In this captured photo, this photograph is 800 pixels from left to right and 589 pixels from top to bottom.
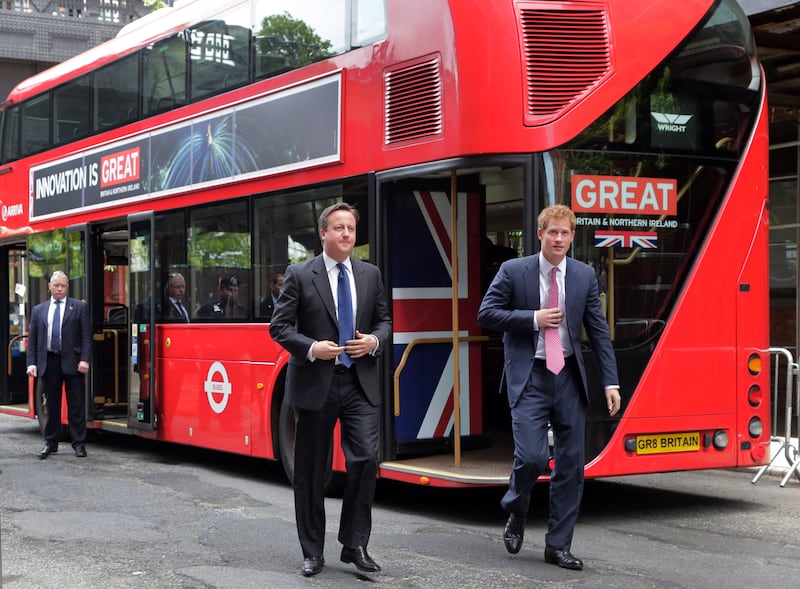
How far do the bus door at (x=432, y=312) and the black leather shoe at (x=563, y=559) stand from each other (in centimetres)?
223

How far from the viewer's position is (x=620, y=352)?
7.84m

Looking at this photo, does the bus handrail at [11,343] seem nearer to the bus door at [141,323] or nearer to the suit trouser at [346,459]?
the bus door at [141,323]

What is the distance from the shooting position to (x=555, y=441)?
21.5 ft

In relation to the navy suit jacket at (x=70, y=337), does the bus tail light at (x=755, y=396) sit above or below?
below

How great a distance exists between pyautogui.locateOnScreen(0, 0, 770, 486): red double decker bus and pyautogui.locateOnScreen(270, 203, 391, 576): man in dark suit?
1.60 m

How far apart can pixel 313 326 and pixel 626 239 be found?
8.41 feet

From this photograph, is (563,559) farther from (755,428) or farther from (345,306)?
(755,428)

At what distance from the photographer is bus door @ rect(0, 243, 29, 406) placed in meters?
15.2

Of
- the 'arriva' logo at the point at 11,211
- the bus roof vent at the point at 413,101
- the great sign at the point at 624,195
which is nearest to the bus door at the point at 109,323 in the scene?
the 'arriva' logo at the point at 11,211

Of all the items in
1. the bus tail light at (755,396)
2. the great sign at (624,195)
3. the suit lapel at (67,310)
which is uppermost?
the great sign at (624,195)

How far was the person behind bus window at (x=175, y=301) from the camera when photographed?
11164mm

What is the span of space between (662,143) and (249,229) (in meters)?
3.71

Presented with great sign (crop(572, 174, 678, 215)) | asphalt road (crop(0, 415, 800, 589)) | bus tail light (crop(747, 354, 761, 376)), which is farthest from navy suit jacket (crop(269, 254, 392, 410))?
bus tail light (crop(747, 354, 761, 376))

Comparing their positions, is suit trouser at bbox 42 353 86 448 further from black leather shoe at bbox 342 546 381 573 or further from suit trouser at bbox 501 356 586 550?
suit trouser at bbox 501 356 586 550
